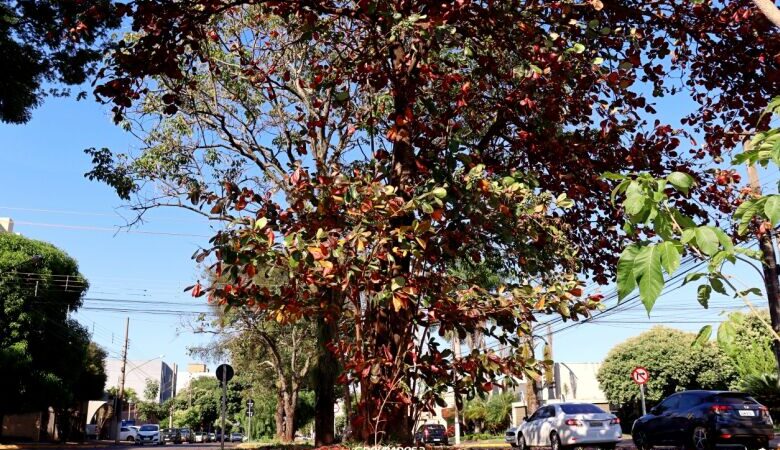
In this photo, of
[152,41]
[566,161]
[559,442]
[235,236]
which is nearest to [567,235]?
[566,161]

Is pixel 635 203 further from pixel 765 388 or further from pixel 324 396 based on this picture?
pixel 765 388

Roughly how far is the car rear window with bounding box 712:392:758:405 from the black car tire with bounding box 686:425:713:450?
0.69 meters

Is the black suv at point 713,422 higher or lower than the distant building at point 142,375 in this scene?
lower

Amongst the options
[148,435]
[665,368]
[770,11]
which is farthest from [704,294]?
[148,435]

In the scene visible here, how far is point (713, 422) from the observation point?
1333 cm

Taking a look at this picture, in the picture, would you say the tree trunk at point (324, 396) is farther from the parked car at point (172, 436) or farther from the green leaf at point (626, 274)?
the parked car at point (172, 436)

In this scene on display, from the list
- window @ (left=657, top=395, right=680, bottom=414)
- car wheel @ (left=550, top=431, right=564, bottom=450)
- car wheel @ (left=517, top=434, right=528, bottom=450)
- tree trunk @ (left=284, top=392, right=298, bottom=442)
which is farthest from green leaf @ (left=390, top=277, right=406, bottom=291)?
tree trunk @ (left=284, top=392, right=298, bottom=442)

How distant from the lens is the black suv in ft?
43.3

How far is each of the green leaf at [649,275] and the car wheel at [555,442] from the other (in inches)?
608

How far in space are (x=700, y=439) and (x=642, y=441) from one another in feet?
7.66

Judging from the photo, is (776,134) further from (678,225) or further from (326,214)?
(326,214)

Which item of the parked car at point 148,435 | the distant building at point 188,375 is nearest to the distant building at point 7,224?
the parked car at point 148,435

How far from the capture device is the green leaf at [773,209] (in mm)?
2285

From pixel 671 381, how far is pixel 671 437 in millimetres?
22258
